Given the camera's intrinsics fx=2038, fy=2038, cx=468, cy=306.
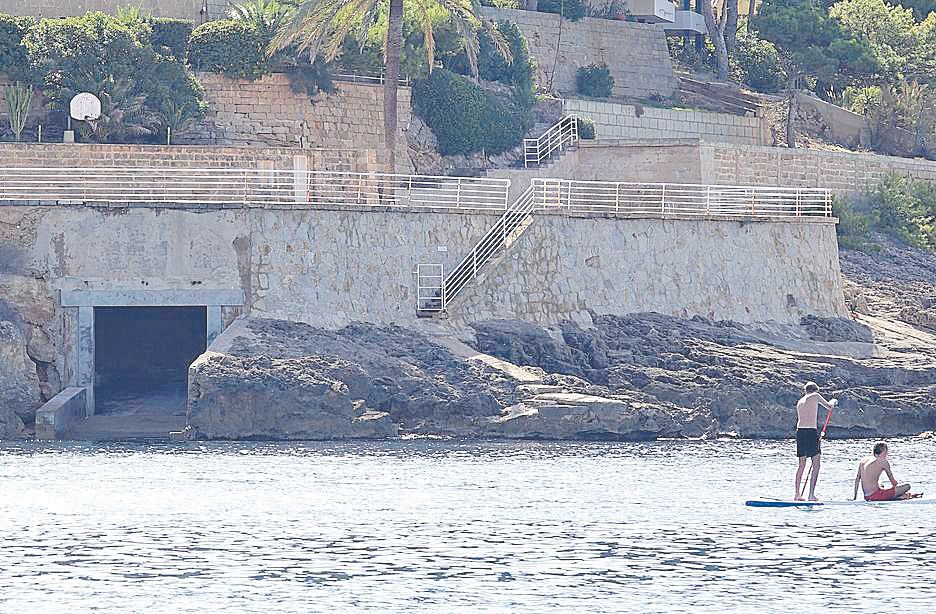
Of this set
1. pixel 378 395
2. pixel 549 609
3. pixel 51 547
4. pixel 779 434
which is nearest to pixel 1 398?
pixel 378 395

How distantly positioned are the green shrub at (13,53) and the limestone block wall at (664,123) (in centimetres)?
1638

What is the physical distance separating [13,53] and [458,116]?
1234cm

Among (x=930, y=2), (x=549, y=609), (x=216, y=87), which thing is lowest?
(x=549, y=609)

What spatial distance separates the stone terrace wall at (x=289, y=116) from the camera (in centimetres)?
5209

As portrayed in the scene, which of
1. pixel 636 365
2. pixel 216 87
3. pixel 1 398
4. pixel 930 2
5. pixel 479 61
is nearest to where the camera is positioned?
pixel 1 398

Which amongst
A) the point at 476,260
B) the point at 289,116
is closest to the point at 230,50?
the point at 289,116

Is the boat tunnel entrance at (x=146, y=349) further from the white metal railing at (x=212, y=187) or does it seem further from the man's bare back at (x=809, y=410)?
the man's bare back at (x=809, y=410)

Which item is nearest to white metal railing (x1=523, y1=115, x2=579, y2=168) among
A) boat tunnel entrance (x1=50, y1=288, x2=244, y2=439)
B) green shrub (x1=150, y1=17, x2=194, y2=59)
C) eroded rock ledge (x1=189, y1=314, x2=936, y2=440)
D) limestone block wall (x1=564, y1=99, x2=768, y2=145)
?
limestone block wall (x1=564, y1=99, x2=768, y2=145)

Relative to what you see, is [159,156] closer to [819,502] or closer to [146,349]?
[146,349]

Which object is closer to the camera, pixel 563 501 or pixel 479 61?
pixel 563 501

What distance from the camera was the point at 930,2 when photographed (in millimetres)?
75938

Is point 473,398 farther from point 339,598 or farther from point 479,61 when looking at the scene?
point 479,61

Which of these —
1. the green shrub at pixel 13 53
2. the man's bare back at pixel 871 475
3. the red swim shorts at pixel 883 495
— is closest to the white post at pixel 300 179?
the green shrub at pixel 13 53

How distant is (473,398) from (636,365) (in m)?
4.43
